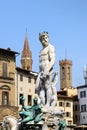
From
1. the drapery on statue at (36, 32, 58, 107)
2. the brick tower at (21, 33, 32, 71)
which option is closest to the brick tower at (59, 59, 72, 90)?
the brick tower at (21, 33, 32, 71)

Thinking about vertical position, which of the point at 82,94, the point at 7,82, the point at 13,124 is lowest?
the point at 13,124

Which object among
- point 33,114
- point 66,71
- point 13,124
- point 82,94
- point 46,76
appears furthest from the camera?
point 66,71

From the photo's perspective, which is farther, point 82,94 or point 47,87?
point 82,94

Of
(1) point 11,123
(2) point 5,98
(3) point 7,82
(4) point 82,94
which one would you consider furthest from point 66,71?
(1) point 11,123

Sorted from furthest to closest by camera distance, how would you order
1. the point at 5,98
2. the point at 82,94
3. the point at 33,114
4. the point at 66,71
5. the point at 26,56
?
the point at 66,71, the point at 26,56, the point at 82,94, the point at 5,98, the point at 33,114

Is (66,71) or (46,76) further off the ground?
(66,71)

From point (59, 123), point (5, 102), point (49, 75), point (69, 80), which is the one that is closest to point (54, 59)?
point (49, 75)

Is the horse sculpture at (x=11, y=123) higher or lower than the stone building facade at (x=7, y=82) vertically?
lower

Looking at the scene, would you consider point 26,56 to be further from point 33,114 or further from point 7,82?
point 33,114

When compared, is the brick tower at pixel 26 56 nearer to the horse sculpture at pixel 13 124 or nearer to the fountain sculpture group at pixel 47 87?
the fountain sculpture group at pixel 47 87

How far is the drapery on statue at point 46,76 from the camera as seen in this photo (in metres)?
20.7

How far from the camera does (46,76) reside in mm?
20703

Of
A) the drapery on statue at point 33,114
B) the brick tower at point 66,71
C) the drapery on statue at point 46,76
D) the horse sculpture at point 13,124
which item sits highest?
the brick tower at point 66,71

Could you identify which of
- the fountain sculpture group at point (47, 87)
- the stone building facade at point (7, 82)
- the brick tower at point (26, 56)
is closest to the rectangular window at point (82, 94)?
the stone building facade at point (7, 82)
